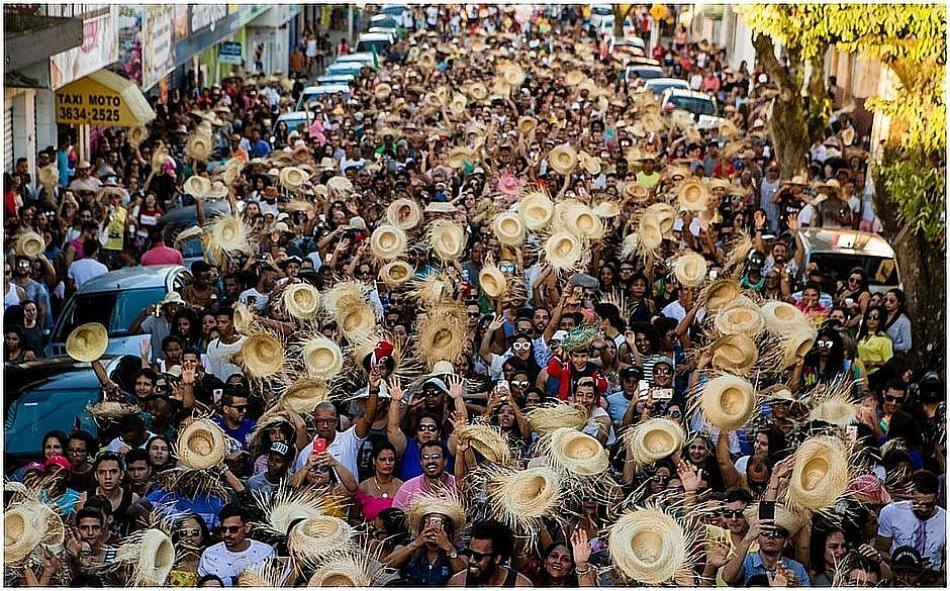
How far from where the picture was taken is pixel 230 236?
531 inches

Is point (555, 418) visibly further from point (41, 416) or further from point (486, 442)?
point (41, 416)

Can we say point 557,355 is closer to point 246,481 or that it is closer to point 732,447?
point 732,447

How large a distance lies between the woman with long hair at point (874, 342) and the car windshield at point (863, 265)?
103 inches

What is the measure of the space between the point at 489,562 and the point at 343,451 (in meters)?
1.79

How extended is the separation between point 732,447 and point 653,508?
1514 millimetres

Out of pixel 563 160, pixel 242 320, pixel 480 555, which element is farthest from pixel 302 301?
pixel 563 160

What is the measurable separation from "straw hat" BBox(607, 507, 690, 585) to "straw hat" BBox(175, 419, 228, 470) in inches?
87.4

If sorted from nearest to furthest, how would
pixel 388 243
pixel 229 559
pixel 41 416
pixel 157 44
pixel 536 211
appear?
pixel 229 559
pixel 41 416
pixel 388 243
pixel 536 211
pixel 157 44

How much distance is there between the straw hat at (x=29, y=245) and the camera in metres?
12.8

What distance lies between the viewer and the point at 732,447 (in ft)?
28.9

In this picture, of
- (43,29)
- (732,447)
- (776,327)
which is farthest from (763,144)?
(732,447)

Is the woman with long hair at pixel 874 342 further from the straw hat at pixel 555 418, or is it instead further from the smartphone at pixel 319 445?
the smartphone at pixel 319 445

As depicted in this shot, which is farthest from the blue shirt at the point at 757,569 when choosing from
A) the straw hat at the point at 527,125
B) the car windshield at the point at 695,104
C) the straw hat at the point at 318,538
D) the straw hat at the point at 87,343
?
the car windshield at the point at 695,104

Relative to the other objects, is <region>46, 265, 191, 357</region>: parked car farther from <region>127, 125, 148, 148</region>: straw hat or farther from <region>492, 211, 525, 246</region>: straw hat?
<region>127, 125, 148, 148</region>: straw hat
